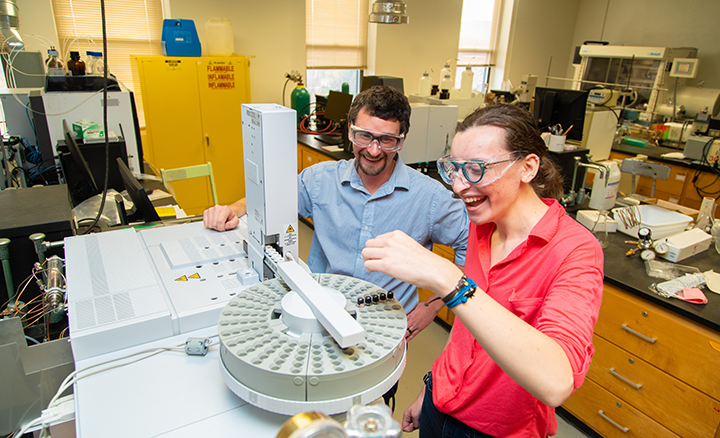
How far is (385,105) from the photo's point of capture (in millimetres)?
1356

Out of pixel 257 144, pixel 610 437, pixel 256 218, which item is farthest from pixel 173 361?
pixel 610 437

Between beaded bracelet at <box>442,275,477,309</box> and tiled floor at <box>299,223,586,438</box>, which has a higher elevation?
beaded bracelet at <box>442,275,477,309</box>

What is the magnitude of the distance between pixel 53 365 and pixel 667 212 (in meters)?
2.57

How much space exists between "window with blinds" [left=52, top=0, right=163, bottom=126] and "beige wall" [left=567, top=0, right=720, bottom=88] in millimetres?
5814

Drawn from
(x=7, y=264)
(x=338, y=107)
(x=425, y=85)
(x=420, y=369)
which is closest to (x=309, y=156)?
(x=338, y=107)

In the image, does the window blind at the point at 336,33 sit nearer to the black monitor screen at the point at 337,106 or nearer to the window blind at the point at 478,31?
the black monitor screen at the point at 337,106

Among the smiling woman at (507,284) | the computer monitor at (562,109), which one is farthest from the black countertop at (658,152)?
the smiling woman at (507,284)

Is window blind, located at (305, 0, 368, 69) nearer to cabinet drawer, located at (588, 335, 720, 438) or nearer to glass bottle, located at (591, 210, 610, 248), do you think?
glass bottle, located at (591, 210, 610, 248)

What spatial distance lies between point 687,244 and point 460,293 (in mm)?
1744

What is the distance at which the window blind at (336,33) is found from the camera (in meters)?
4.63

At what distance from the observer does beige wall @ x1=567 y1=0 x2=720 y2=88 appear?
16.2 ft

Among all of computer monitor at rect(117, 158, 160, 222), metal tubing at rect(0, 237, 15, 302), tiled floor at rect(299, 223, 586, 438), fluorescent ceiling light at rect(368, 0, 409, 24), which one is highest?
fluorescent ceiling light at rect(368, 0, 409, 24)

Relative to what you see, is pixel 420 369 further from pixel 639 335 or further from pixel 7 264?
pixel 7 264

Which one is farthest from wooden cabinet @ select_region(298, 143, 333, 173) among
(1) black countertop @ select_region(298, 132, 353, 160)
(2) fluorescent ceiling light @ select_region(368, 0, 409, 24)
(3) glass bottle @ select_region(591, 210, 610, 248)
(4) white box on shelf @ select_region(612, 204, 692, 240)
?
(4) white box on shelf @ select_region(612, 204, 692, 240)
